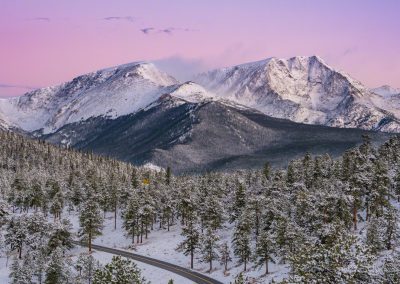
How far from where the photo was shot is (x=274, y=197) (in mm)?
126375

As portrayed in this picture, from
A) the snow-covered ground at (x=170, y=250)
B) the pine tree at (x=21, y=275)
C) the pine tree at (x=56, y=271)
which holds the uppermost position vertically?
the pine tree at (x=56, y=271)

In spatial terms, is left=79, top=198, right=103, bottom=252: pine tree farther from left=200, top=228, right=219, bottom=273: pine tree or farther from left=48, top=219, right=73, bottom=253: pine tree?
left=200, top=228, right=219, bottom=273: pine tree

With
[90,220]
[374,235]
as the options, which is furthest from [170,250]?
[374,235]

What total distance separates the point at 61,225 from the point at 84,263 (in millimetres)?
25930

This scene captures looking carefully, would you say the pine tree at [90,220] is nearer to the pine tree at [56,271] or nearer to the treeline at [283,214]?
the treeline at [283,214]

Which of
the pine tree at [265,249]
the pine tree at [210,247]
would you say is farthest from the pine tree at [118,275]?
the pine tree at [210,247]

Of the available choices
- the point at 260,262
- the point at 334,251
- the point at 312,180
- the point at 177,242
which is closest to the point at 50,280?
the point at 260,262

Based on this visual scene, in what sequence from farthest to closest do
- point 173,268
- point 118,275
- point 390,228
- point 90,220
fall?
point 90,220 < point 173,268 < point 390,228 < point 118,275

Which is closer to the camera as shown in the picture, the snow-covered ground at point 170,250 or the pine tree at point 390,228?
the pine tree at point 390,228

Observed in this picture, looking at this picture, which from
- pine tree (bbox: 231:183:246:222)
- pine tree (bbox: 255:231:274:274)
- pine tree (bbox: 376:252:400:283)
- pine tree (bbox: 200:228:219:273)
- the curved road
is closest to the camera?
pine tree (bbox: 376:252:400:283)

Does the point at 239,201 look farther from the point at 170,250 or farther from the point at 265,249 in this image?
the point at 265,249

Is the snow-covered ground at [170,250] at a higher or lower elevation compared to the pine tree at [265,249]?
lower

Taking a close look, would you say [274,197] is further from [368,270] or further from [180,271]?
[368,270]

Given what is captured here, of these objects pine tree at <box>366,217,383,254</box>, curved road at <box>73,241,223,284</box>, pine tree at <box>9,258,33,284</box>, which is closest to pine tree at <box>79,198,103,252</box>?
curved road at <box>73,241,223,284</box>
